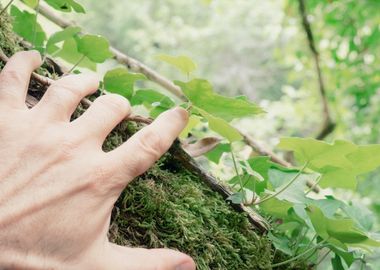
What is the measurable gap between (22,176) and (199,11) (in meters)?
14.5

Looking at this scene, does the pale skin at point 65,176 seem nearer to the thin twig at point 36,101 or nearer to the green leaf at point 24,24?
the thin twig at point 36,101

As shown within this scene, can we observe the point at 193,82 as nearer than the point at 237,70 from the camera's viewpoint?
Yes

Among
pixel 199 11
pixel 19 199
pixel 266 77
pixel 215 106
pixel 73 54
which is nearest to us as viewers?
pixel 19 199

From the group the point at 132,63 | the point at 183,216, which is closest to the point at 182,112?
the point at 183,216

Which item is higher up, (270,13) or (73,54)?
(73,54)

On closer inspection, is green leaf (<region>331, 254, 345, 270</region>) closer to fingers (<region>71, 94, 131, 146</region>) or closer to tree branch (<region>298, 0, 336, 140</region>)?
fingers (<region>71, 94, 131, 146</region>)

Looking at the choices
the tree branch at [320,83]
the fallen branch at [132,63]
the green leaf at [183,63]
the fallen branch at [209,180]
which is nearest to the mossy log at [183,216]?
the fallen branch at [209,180]

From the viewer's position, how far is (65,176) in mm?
528

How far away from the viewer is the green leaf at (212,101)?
59 cm

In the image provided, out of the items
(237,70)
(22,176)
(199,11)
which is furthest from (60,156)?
(199,11)

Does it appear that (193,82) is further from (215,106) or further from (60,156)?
(60,156)

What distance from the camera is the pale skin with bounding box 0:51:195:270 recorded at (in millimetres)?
495

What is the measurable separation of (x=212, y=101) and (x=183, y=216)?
0.51 ft

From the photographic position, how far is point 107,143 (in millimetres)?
648
